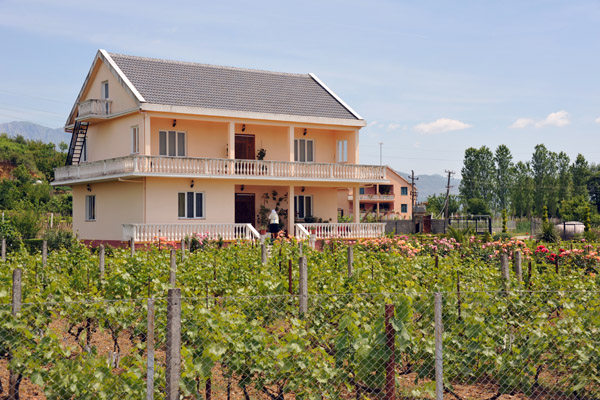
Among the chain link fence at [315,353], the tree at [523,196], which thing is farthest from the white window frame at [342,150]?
the tree at [523,196]

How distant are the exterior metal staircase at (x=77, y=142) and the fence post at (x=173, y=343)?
3116 cm

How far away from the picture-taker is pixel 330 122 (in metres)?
35.6

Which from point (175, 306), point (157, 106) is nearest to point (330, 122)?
point (157, 106)

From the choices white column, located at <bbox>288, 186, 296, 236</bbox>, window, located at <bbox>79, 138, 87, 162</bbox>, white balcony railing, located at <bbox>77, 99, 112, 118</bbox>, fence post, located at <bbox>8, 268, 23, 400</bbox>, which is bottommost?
fence post, located at <bbox>8, 268, 23, 400</bbox>

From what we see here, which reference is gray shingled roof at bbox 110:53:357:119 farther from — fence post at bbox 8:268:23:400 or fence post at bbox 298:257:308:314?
fence post at bbox 8:268:23:400

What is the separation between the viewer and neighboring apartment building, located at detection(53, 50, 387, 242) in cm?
3119

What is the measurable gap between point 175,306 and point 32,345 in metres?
2.17

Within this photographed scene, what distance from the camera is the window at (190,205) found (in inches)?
1261

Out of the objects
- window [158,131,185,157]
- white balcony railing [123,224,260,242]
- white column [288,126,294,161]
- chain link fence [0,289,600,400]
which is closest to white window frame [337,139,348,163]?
white column [288,126,294,161]

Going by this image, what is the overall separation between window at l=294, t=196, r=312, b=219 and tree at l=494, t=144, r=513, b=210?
70.5 meters

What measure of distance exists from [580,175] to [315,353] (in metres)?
94.2

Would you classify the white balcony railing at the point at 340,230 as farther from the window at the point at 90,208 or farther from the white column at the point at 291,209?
the window at the point at 90,208

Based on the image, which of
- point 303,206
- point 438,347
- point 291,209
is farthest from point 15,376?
point 303,206

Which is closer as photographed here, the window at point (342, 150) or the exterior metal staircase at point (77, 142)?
the exterior metal staircase at point (77, 142)
